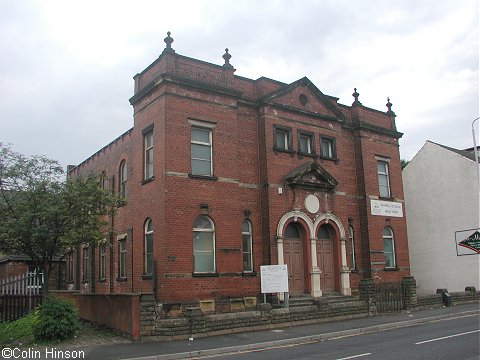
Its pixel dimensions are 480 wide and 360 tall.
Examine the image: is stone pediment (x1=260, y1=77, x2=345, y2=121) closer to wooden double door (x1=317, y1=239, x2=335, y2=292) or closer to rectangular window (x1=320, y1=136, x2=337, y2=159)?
rectangular window (x1=320, y1=136, x2=337, y2=159)

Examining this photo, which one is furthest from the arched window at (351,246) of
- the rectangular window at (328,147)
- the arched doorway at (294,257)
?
the rectangular window at (328,147)

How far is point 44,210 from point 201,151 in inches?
254

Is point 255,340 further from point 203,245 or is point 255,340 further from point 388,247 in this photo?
point 388,247

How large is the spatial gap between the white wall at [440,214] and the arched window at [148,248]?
61.0 ft

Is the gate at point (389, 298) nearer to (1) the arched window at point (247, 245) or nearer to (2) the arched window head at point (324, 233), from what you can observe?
(2) the arched window head at point (324, 233)

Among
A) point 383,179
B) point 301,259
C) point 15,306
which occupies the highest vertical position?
point 383,179

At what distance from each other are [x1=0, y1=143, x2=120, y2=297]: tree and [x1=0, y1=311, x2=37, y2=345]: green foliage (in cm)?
125

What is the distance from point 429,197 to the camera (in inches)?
1204

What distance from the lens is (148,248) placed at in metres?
19.0

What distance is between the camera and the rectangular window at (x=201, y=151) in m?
19.1

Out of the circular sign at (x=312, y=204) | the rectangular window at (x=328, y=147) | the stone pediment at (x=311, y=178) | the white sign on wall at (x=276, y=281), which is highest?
the rectangular window at (x=328, y=147)

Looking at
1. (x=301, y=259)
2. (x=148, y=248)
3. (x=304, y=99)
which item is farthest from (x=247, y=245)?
(x=304, y=99)

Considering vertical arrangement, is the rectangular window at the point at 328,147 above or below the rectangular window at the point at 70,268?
above

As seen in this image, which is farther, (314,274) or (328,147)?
(328,147)
